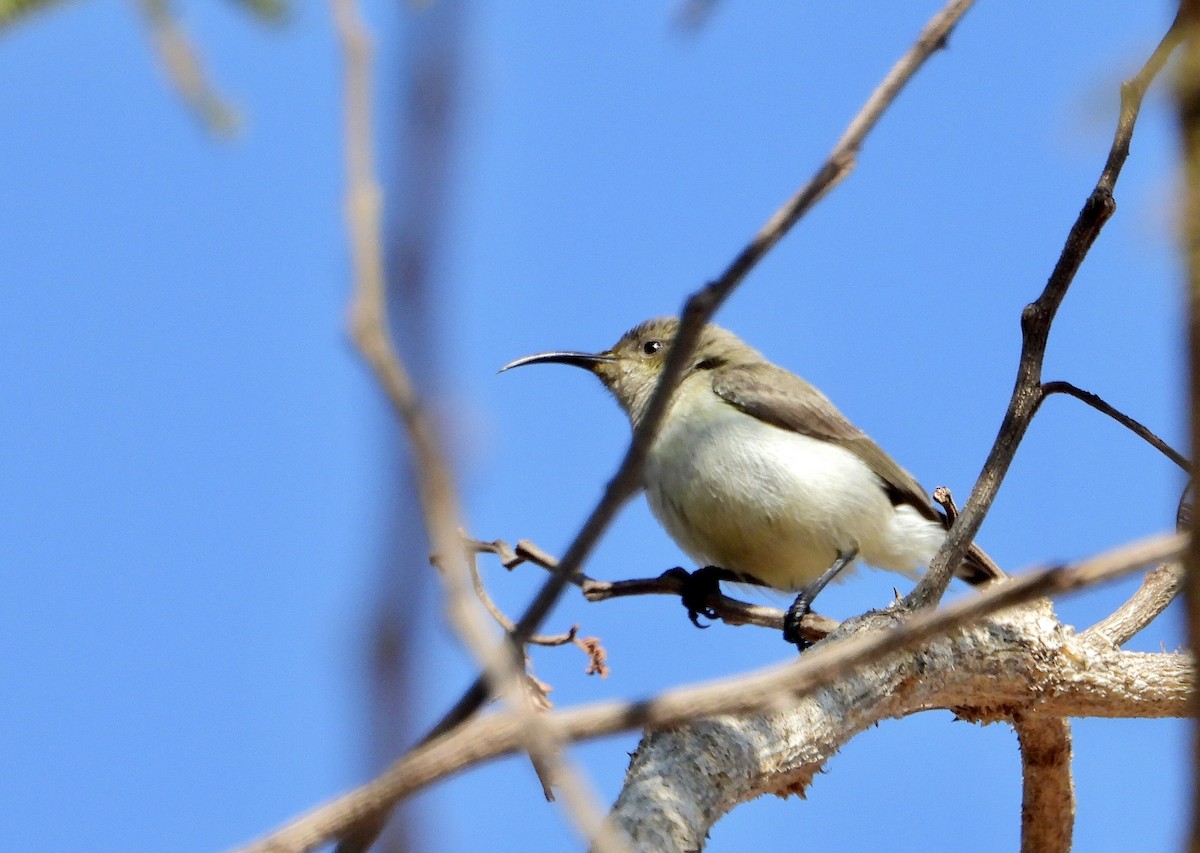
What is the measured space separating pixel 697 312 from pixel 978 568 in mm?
5496

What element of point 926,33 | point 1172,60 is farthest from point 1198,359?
point 926,33

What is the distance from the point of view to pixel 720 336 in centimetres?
859

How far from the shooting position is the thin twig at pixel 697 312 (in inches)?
47.4

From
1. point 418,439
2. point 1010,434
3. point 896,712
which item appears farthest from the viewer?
point 1010,434

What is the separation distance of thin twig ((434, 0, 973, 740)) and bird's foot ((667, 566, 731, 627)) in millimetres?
4407

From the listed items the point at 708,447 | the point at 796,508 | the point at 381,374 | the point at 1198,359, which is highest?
the point at 708,447

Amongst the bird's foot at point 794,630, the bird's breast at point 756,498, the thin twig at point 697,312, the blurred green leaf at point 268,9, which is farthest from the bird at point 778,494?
the thin twig at point 697,312

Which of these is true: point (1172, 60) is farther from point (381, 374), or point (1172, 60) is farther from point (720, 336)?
point (720, 336)

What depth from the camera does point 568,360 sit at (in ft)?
29.2

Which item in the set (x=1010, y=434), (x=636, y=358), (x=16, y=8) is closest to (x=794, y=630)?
(x=1010, y=434)

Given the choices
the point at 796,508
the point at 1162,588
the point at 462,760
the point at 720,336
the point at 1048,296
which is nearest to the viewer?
the point at 462,760

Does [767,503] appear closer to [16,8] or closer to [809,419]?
[809,419]

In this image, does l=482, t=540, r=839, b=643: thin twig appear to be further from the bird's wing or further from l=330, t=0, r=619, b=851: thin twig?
l=330, t=0, r=619, b=851: thin twig

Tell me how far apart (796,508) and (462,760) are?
19.3 feet
